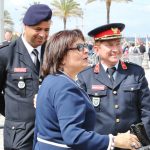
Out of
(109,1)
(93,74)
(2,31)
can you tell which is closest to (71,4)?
(109,1)

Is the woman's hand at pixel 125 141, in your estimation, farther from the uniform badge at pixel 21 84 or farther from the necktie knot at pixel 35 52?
the necktie knot at pixel 35 52

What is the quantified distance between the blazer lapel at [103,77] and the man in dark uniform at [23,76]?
1.65ft

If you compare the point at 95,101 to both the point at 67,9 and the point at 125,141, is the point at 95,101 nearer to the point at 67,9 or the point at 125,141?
the point at 125,141

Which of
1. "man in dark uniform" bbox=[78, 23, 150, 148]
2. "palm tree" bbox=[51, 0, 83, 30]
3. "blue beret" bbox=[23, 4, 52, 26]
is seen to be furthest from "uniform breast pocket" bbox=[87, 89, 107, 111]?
"palm tree" bbox=[51, 0, 83, 30]

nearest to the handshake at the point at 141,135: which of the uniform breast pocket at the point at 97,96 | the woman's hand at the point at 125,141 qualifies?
the woman's hand at the point at 125,141

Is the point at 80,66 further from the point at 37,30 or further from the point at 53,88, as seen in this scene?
the point at 37,30

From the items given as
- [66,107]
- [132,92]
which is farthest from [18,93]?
[66,107]

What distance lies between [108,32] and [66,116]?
1.36m

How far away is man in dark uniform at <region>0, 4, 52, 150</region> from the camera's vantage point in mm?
3195

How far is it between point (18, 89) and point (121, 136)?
110cm

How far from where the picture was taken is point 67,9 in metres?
54.3

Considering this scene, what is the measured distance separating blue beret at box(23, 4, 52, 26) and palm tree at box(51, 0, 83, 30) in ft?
→ 165

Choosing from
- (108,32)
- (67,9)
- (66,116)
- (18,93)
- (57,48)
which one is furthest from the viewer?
(67,9)

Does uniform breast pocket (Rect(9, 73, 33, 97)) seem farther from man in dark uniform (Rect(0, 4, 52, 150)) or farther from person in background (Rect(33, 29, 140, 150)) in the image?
person in background (Rect(33, 29, 140, 150))
